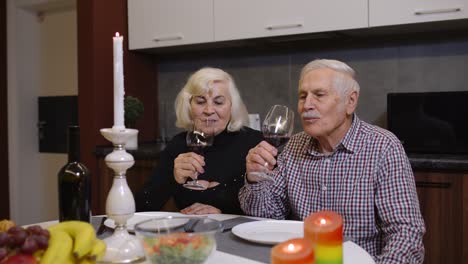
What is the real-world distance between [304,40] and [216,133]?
1.28 metres

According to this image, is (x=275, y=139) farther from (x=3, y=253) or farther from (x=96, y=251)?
(x=3, y=253)

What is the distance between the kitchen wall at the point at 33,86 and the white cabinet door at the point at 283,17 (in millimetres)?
1630

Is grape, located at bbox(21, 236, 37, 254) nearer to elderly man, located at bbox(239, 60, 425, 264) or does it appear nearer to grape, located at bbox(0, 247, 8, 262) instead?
grape, located at bbox(0, 247, 8, 262)

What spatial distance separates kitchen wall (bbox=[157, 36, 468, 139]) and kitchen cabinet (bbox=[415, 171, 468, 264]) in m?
0.71

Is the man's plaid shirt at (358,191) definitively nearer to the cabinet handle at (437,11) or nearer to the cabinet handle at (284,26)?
the cabinet handle at (437,11)

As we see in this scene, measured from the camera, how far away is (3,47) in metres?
3.92

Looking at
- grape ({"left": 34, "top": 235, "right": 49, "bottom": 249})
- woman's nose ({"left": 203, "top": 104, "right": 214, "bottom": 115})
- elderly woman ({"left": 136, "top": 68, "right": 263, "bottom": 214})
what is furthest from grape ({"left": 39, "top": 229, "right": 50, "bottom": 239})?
woman's nose ({"left": 203, "top": 104, "right": 214, "bottom": 115})

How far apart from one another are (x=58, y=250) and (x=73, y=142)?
0.31 m

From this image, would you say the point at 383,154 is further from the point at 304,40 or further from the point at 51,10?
the point at 51,10

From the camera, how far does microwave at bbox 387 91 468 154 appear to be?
7.39 ft

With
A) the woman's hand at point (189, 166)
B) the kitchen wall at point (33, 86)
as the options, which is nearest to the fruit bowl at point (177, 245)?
the woman's hand at point (189, 166)

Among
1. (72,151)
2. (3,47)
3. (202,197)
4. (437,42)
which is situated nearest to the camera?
(72,151)

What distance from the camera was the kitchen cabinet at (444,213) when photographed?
2.06 m

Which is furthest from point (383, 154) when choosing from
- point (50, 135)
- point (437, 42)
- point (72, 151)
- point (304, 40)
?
point (50, 135)
